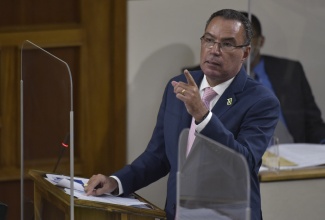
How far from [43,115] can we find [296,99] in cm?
166

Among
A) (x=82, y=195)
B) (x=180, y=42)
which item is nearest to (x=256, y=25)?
(x=180, y=42)

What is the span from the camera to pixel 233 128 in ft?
8.54

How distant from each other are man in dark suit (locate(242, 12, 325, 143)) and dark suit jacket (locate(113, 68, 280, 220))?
4.49 feet

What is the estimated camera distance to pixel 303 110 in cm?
413

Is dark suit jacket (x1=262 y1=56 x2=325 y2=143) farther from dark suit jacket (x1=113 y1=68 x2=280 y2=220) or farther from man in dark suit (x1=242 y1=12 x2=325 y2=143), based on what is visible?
dark suit jacket (x1=113 y1=68 x2=280 y2=220)

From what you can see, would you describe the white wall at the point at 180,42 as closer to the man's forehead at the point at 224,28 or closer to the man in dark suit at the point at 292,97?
the man in dark suit at the point at 292,97

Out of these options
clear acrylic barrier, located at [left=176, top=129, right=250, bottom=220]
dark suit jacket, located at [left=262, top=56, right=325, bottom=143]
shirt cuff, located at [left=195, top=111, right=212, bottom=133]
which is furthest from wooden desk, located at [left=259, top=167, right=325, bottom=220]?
clear acrylic barrier, located at [left=176, top=129, right=250, bottom=220]

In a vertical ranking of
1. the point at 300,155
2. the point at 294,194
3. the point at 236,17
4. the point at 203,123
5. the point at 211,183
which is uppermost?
the point at 236,17

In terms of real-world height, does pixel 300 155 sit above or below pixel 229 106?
below

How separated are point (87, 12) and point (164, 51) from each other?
1.30ft

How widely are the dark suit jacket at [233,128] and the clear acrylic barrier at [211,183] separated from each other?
304 millimetres

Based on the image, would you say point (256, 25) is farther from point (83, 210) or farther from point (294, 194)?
point (83, 210)

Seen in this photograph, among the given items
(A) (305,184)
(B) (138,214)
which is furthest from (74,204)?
(A) (305,184)

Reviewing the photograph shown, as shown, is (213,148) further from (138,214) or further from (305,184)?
(305,184)
